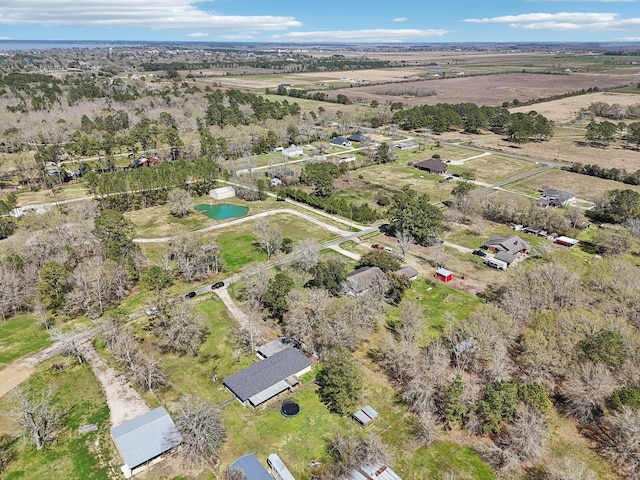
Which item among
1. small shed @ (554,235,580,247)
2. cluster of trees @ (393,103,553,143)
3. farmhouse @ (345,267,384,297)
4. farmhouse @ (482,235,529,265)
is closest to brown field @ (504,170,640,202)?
small shed @ (554,235,580,247)

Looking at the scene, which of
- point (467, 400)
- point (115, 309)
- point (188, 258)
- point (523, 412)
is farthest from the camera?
point (188, 258)

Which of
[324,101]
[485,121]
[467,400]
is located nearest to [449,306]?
[467,400]

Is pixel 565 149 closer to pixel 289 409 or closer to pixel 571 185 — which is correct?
pixel 571 185

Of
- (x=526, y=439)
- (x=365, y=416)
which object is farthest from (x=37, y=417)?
(x=526, y=439)

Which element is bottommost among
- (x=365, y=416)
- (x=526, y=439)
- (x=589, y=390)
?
(x=365, y=416)

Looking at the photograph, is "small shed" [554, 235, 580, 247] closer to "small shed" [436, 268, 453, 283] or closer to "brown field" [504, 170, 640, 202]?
"small shed" [436, 268, 453, 283]

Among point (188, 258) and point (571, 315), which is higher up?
point (571, 315)

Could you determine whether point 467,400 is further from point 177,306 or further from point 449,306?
point 177,306
